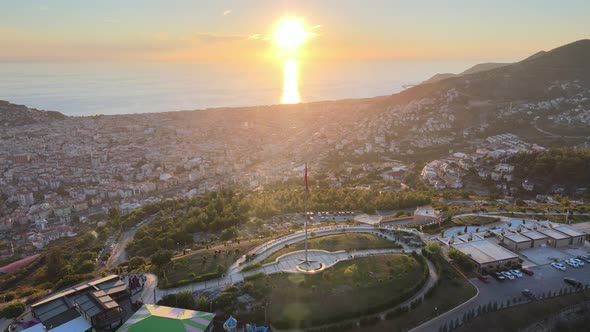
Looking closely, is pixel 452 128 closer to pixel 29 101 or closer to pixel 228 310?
pixel 228 310

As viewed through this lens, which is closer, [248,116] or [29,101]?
[248,116]

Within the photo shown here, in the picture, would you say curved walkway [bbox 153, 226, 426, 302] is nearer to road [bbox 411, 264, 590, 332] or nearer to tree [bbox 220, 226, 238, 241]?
tree [bbox 220, 226, 238, 241]

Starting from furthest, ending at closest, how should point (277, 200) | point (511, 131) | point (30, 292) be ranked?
point (511, 131) → point (277, 200) → point (30, 292)

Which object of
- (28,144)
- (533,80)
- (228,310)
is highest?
(533,80)

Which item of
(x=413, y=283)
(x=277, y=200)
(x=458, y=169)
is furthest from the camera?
(x=458, y=169)

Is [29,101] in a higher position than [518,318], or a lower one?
higher

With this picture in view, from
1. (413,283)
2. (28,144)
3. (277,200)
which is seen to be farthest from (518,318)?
(28,144)

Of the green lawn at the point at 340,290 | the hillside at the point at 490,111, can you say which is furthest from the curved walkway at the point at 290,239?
the hillside at the point at 490,111
